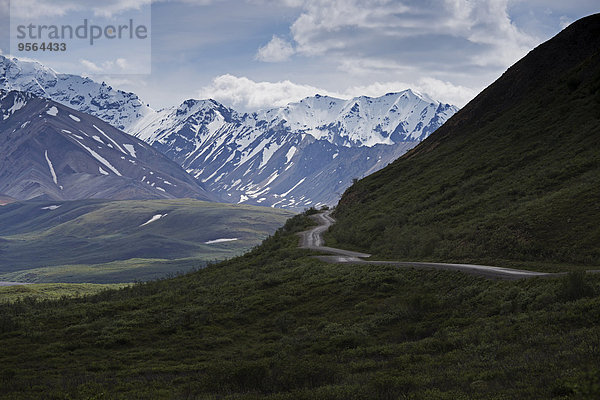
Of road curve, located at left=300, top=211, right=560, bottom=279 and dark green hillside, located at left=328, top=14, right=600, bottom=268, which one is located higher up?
dark green hillside, located at left=328, top=14, right=600, bottom=268

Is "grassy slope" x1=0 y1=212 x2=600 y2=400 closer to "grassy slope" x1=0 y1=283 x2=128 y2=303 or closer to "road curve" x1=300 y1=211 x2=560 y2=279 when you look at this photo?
"road curve" x1=300 y1=211 x2=560 y2=279

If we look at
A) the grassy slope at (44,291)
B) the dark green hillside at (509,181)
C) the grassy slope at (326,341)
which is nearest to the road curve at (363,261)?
the grassy slope at (326,341)

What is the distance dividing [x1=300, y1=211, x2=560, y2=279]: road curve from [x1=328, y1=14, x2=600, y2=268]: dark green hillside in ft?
8.29

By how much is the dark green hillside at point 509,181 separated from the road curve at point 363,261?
2.53 meters

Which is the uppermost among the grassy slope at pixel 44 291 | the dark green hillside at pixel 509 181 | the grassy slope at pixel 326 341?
the dark green hillside at pixel 509 181

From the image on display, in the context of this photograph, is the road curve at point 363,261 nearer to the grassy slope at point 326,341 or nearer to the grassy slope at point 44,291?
the grassy slope at point 326,341

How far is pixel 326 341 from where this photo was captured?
84.1 ft

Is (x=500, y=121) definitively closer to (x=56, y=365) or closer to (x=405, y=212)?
(x=405, y=212)

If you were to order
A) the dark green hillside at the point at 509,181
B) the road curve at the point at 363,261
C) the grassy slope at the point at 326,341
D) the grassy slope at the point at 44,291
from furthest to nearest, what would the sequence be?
1. the grassy slope at the point at 44,291
2. the dark green hillside at the point at 509,181
3. the road curve at the point at 363,261
4. the grassy slope at the point at 326,341

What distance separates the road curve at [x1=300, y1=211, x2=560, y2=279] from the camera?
30889mm

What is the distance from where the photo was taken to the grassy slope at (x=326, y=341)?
54.0 feet

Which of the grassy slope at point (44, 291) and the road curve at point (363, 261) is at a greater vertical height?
the road curve at point (363, 261)

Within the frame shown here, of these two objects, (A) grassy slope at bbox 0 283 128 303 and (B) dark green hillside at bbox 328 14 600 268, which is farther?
(A) grassy slope at bbox 0 283 128 303

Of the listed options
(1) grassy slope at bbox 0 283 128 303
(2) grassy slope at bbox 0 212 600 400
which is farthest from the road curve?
(1) grassy slope at bbox 0 283 128 303
